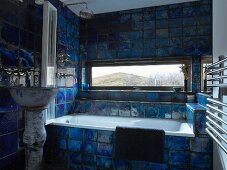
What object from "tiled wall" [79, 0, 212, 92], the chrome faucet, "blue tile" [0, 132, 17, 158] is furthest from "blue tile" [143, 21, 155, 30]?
"blue tile" [0, 132, 17, 158]

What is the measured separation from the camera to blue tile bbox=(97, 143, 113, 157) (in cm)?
208

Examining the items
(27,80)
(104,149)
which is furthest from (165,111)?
(27,80)

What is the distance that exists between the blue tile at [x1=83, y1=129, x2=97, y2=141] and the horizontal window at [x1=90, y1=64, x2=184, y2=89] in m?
1.26

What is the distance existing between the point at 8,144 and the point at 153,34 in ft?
8.16

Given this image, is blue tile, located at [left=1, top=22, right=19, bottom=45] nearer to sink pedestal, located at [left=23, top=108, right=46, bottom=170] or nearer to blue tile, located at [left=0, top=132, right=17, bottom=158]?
sink pedestal, located at [left=23, top=108, right=46, bottom=170]

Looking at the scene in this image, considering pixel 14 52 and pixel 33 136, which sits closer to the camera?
pixel 33 136

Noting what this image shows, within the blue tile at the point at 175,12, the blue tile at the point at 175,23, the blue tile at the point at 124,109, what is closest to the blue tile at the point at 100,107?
the blue tile at the point at 124,109

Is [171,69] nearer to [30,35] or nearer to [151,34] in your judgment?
[151,34]

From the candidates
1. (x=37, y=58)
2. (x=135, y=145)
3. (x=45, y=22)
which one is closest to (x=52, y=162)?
(x=135, y=145)

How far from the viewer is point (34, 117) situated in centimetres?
189

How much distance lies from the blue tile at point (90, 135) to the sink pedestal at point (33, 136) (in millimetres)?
483

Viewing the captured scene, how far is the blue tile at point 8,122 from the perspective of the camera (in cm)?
186

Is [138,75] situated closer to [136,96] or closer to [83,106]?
[136,96]

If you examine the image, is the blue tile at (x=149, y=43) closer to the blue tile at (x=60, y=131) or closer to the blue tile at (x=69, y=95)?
the blue tile at (x=69, y=95)
